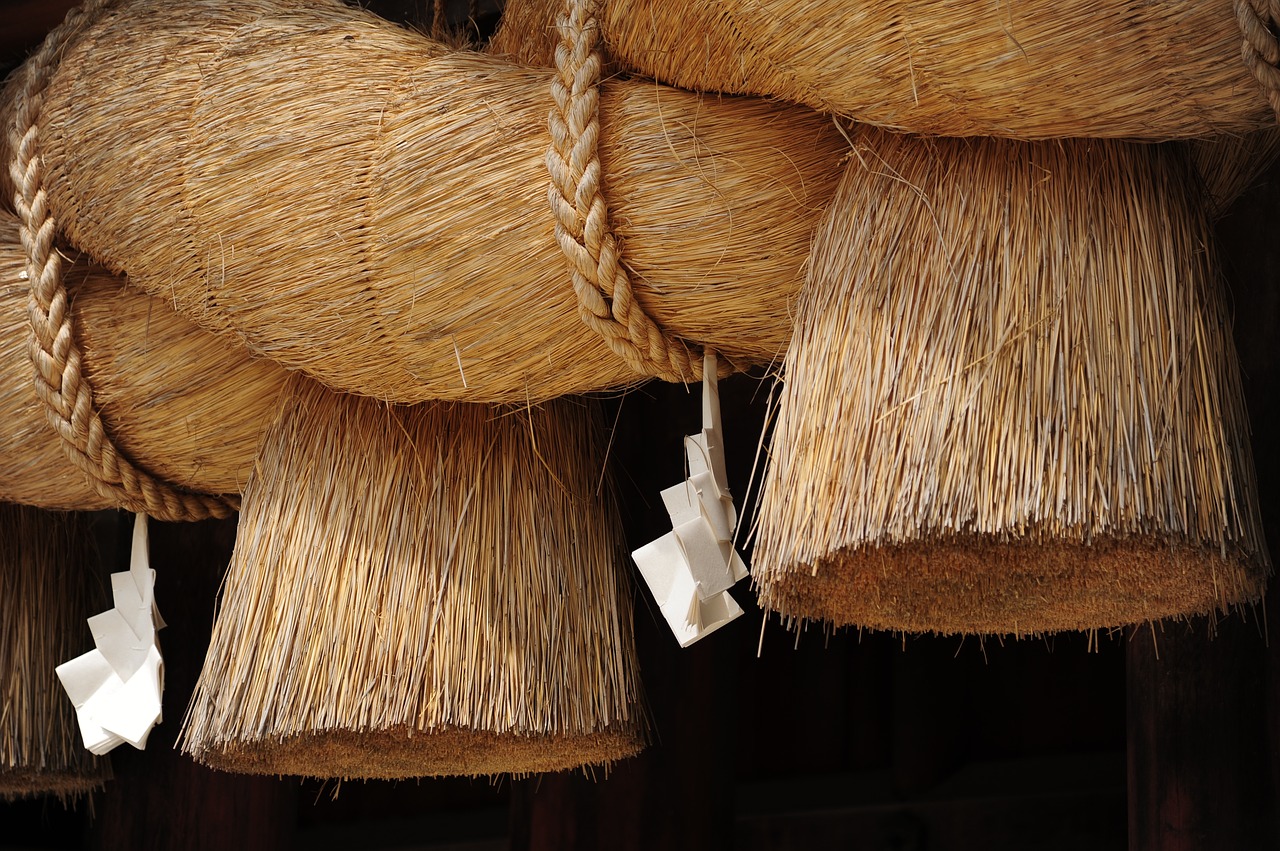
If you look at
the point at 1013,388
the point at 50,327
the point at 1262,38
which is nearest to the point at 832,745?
the point at 50,327

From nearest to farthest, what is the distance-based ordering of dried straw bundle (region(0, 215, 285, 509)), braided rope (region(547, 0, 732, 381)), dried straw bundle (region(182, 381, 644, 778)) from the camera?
braided rope (region(547, 0, 732, 381)) < dried straw bundle (region(182, 381, 644, 778)) < dried straw bundle (region(0, 215, 285, 509))

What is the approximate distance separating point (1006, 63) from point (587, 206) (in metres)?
0.25

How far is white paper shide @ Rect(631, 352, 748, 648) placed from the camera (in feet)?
2.93

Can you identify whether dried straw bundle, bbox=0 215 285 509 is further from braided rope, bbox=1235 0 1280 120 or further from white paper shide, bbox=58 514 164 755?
braided rope, bbox=1235 0 1280 120

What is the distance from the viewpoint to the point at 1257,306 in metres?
0.98

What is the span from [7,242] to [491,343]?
0.47m

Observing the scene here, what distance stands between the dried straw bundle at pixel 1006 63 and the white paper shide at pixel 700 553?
0.21m

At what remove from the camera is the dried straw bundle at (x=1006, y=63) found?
2.24 ft

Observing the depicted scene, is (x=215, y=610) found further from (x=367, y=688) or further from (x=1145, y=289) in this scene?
(x=1145, y=289)

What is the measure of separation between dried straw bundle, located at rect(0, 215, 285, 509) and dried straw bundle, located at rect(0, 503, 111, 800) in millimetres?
237

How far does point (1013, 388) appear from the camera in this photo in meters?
0.71

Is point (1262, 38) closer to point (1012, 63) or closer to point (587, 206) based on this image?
point (1012, 63)

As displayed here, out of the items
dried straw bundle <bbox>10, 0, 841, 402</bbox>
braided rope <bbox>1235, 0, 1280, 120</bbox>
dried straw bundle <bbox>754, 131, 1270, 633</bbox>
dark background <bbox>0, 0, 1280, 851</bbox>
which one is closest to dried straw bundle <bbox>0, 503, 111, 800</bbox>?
dark background <bbox>0, 0, 1280, 851</bbox>

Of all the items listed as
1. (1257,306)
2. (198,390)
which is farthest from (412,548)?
(1257,306)
